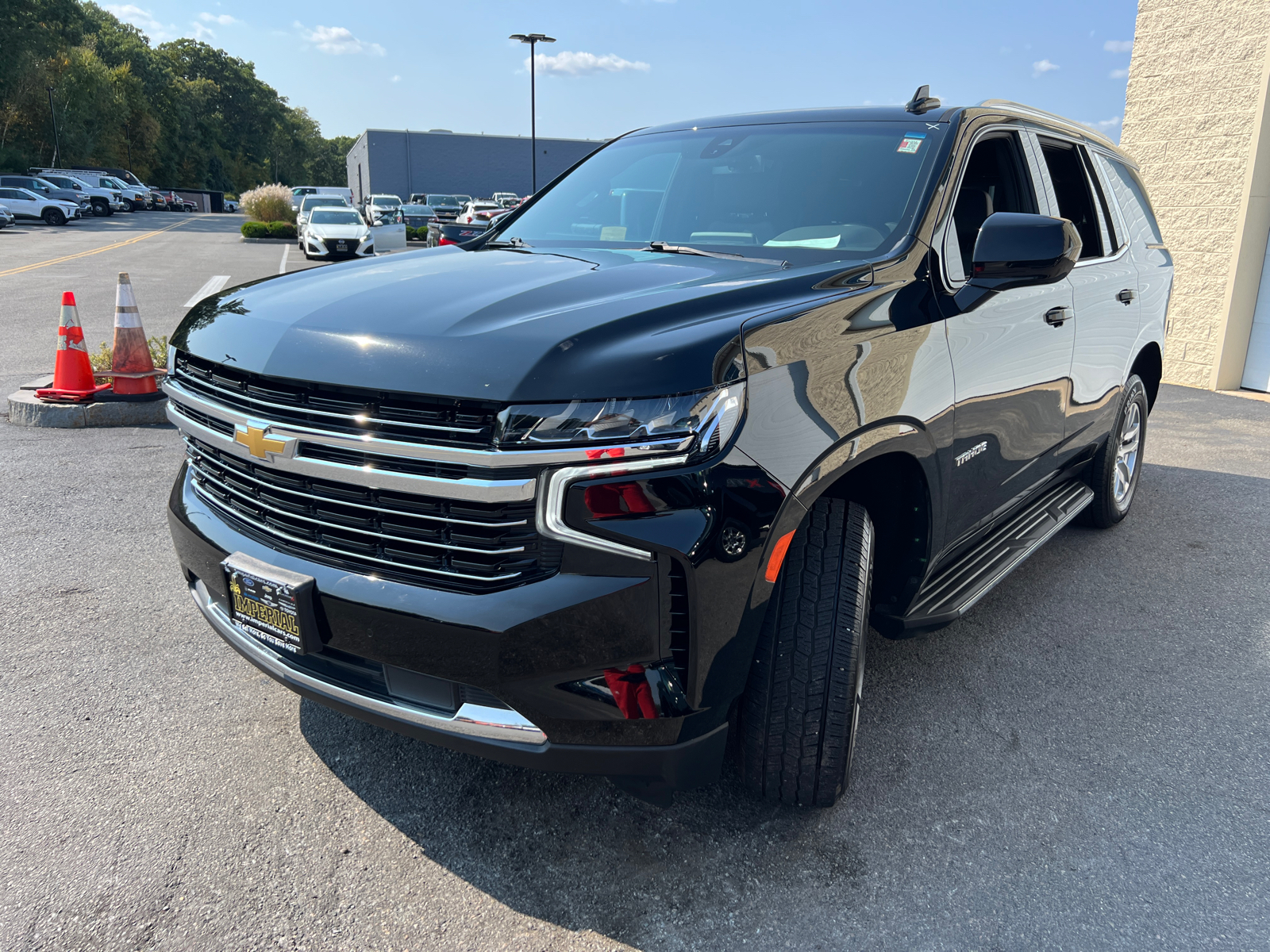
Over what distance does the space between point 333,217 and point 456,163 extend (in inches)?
1877

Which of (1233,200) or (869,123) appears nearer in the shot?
(869,123)

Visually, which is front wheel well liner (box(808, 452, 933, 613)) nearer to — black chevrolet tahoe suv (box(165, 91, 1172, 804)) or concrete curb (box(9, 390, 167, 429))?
black chevrolet tahoe suv (box(165, 91, 1172, 804))

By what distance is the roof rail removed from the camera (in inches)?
131

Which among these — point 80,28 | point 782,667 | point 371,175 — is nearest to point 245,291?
point 782,667

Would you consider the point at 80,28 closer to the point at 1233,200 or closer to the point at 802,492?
the point at 1233,200

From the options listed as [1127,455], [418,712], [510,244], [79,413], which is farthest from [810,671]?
[79,413]

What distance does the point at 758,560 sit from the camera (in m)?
1.95

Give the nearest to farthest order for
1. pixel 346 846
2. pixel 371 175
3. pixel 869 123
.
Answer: pixel 346 846 < pixel 869 123 < pixel 371 175

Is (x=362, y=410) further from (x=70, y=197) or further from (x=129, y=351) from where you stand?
(x=70, y=197)

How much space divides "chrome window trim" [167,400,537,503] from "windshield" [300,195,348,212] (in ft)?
92.4

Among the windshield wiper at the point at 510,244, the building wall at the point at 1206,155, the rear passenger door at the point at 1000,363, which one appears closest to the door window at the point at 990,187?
the rear passenger door at the point at 1000,363

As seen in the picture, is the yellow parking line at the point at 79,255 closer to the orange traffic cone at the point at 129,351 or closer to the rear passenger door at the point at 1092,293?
the orange traffic cone at the point at 129,351

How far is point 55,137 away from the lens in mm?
61531

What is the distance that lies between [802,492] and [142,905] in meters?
1.78
